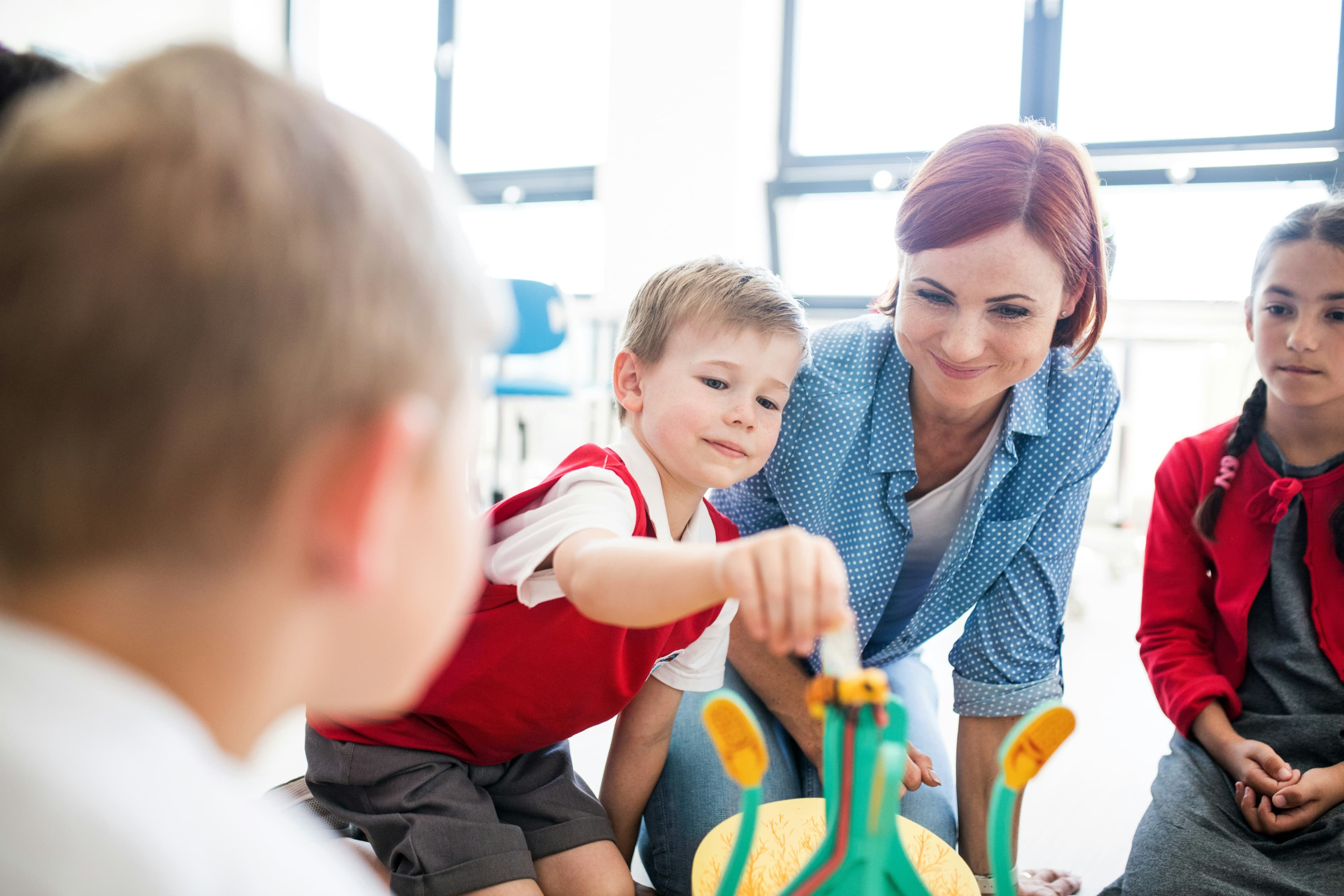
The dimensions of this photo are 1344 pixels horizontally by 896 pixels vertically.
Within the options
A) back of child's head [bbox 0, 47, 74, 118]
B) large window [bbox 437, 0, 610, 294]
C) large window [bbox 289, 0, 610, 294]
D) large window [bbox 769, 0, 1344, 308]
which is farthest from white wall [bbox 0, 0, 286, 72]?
back of child's head [bbox 0, 47, 74, 118]

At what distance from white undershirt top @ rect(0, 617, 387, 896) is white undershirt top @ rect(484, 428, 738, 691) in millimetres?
430

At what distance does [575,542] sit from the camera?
73 cm

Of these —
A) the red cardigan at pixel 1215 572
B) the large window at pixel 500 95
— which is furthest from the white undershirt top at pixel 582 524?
the large window at pixel 500 95

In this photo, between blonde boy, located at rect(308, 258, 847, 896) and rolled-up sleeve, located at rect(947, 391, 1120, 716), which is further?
rolled-up sleeve, located at rect(947, 391, 1120, 716)

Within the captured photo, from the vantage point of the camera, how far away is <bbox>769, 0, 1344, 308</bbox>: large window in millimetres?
3461

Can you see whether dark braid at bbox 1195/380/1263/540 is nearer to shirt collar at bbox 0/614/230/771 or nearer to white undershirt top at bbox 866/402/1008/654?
white undershirt top at bbox 866/402/1008/654

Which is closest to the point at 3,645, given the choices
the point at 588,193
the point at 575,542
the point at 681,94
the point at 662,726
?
the point at 575,542

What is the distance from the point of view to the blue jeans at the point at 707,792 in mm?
1072

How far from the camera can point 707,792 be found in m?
1.07

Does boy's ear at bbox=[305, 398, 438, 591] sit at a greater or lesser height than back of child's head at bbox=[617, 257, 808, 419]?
lesser

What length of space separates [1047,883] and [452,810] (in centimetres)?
76

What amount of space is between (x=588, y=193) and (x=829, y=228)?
3.90ft

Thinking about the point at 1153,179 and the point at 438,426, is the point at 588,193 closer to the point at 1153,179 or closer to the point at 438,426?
the point at 1153,179

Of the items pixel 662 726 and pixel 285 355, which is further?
pixel 662 726
